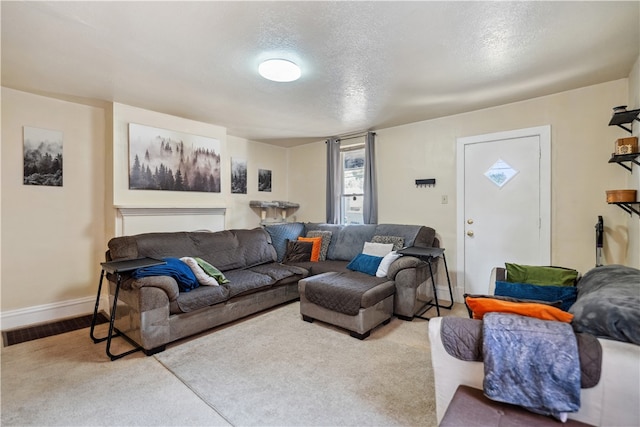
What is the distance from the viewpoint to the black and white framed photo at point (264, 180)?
5461 millimetres

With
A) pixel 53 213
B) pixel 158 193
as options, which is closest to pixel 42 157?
pixel 53 213

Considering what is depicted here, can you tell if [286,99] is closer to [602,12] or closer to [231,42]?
[231,42]

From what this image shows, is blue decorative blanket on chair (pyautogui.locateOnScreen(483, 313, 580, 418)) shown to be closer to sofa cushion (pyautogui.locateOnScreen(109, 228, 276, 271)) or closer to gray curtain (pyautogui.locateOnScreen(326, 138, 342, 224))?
sofa cushion (pyautogui.locateOnScreen(109, 228, 276, 271))

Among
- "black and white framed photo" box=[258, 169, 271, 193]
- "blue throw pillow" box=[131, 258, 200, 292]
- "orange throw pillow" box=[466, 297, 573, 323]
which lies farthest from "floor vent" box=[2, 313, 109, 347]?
"orange throw pillow" box=[466, 297, 573, 323]

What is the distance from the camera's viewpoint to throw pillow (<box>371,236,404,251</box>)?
386 cm

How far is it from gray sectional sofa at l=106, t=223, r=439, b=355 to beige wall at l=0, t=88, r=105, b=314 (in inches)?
32.0

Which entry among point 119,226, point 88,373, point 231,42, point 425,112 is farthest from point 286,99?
point 88,373

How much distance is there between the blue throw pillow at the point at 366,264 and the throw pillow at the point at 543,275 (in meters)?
1.38

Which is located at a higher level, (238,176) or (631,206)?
(238,176)

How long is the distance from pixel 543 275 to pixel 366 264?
174 cm

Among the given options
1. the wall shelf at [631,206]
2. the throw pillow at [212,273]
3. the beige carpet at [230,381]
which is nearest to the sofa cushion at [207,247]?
the throw pillow at [212,273]

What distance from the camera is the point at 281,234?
Result: 457 cm

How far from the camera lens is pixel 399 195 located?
4.44 m

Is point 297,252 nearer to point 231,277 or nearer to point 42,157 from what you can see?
point 231,277
